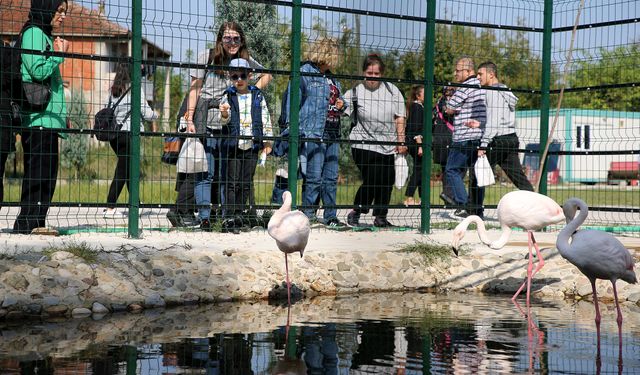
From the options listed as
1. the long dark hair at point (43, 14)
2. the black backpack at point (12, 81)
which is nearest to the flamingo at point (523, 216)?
the black backpack at point (12, 81)

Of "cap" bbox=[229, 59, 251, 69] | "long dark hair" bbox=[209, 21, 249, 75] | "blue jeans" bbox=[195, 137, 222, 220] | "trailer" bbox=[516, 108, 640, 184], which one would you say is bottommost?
"blue jeans" bbox=[195, 137, 222, 220]

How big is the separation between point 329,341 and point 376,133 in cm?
601

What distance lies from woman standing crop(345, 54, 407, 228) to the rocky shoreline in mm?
1122

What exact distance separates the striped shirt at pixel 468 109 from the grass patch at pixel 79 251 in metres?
6.11

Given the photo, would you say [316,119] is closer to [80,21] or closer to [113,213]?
[80,21]

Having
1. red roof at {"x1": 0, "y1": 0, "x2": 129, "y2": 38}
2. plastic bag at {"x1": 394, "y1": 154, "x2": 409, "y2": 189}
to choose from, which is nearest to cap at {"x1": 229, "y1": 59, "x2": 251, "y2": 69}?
red roof at {"x1": 0, "y1": 0, "x2": 129, "y2": 38}

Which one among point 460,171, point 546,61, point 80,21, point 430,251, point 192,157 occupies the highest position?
point 80,21

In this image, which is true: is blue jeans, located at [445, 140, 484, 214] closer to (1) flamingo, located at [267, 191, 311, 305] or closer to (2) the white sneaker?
(2) the white sneaker

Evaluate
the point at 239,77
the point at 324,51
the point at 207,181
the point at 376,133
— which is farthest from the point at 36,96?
the point at 376,133

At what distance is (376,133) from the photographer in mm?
13406

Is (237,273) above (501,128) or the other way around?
the other way around

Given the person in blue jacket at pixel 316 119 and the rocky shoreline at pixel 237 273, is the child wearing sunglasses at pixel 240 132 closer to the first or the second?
the person in blue jacket at pixel 316 119

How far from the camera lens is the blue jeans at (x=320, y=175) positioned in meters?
13.0

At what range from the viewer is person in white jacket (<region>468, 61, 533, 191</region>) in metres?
14.4
